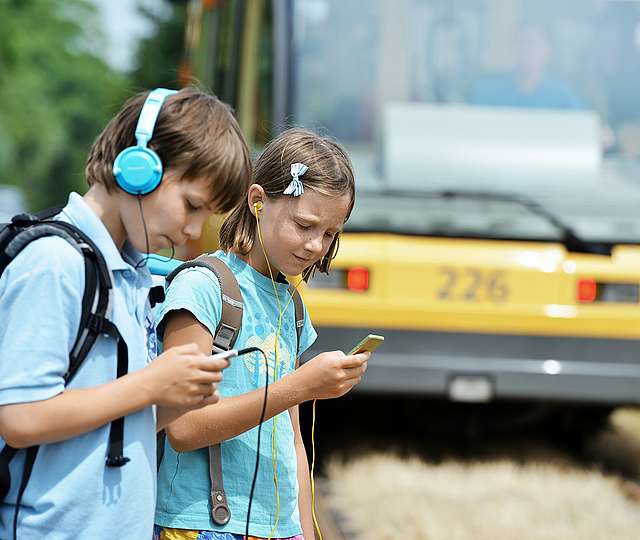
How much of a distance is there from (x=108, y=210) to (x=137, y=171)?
0.12m

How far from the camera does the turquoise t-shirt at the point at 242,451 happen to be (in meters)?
2.38

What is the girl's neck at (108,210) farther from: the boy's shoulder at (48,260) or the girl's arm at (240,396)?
the girl's arm at (240,396)

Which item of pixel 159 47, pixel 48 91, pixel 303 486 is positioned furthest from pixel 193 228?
pixel 48 91

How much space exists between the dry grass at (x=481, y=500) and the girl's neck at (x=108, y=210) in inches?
124

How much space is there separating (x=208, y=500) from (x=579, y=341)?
13.8ft

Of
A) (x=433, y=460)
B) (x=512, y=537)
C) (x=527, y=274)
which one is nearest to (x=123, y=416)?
(x=512, y=537)

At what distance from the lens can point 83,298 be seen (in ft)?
6.50

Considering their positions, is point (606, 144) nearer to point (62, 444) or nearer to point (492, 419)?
point (492, 419)

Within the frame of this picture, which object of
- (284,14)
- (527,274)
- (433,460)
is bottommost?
(433,460)

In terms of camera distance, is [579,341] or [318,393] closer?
[318,393]

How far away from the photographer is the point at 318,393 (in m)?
2.34

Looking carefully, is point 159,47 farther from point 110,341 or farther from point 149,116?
point 110,341

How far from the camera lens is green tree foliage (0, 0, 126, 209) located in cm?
3472

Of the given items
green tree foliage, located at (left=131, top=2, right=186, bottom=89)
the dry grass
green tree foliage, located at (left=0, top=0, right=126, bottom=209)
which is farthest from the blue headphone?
green tree foliage, located at (left=131, top=2, right=186, bottom=89)
